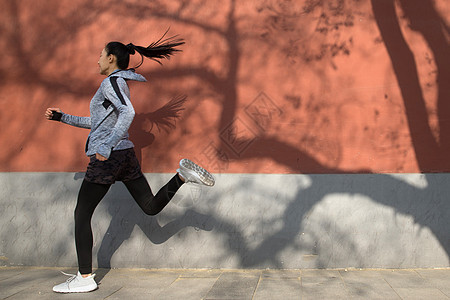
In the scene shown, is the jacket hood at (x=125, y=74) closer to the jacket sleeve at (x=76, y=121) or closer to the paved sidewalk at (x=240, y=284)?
the jacket sleeve at (x=76, y=121)

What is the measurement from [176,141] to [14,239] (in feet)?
6.25

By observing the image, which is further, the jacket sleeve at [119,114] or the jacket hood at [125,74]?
the jacket hood at [125,74]

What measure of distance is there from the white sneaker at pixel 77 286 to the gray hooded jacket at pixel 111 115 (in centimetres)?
104

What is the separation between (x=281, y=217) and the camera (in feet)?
16.2

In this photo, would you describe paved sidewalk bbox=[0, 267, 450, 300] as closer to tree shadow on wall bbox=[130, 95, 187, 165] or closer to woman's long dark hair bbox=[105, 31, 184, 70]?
tree shadow on wall bbox=[130, 95, 187, 165]

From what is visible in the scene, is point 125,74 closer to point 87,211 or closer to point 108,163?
point 108,163

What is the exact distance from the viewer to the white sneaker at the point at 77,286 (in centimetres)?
431

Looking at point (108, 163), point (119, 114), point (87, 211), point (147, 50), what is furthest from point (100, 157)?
point (147, 50)

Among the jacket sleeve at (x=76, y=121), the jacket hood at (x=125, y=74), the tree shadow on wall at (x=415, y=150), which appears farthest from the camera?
the tree shadow on wall at (x=415, y=150)

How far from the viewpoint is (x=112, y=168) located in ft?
14.2

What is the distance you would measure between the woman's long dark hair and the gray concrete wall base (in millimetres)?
1140

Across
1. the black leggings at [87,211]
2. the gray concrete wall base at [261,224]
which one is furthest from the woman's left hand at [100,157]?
the gray concrete wall base at [261,224]

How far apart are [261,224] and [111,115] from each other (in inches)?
67.8

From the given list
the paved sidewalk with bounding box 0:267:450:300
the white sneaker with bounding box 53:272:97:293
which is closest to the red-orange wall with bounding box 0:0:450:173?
the paved sidewalk with bounding box 0:267:450:300
